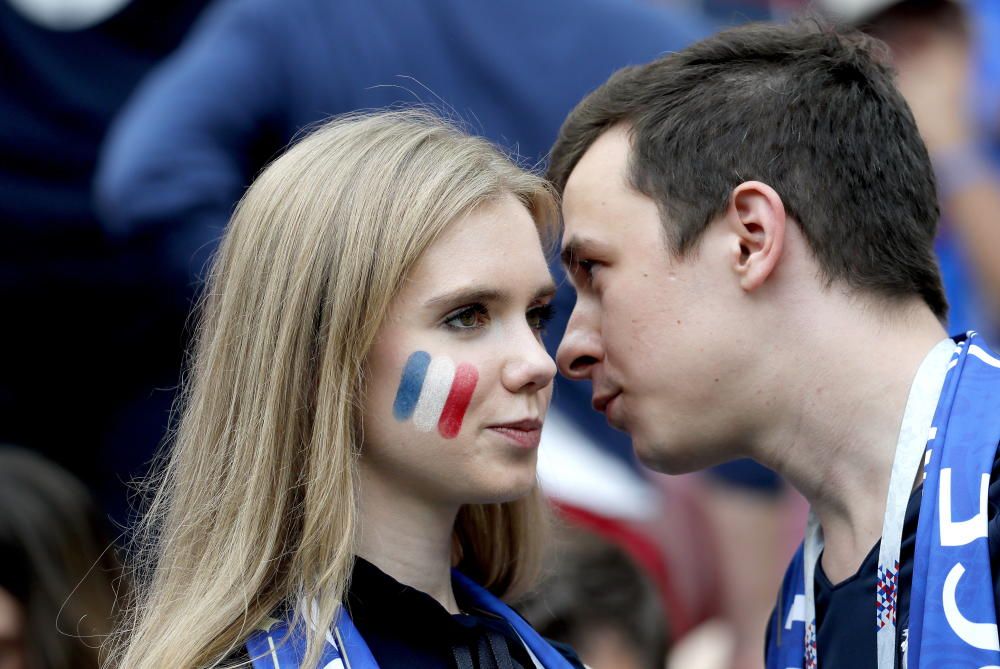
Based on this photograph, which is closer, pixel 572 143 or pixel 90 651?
pixel 572 143

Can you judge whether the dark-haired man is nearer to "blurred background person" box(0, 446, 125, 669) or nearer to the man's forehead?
the man's forehead

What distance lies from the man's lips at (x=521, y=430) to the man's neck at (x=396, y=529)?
181 mm

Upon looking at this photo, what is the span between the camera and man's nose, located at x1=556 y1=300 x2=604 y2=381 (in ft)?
9.00

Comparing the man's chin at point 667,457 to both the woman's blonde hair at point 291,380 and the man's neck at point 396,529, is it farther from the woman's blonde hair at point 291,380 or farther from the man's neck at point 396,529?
the woman's blonde hair at point 291,380

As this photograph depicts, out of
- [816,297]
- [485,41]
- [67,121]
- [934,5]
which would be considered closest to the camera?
[816,297]

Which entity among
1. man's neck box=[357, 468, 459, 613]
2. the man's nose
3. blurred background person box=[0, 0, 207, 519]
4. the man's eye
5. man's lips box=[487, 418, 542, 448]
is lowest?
blurred background person box=[0, 0, 207, 519]

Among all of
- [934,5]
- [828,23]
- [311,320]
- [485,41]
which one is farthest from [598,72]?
[311,320]

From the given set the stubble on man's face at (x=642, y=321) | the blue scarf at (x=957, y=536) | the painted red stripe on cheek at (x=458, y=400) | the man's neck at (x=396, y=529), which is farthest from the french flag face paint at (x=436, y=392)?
the blue scarf at (x=957, y=536)

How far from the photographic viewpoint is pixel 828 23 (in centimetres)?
288

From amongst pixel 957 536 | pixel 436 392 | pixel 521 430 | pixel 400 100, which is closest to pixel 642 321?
pixel 521 430

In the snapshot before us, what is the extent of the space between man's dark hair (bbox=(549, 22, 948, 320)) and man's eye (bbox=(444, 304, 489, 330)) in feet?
1.56

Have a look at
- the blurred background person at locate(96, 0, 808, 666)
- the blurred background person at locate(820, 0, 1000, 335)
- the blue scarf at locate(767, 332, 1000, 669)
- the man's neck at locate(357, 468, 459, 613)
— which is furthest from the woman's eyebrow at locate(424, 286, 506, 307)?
the blurred background person at locate(820, 0, 1000, 335)

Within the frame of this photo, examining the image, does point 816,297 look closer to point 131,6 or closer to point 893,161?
point 893,161

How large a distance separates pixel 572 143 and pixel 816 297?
63 centimetres
